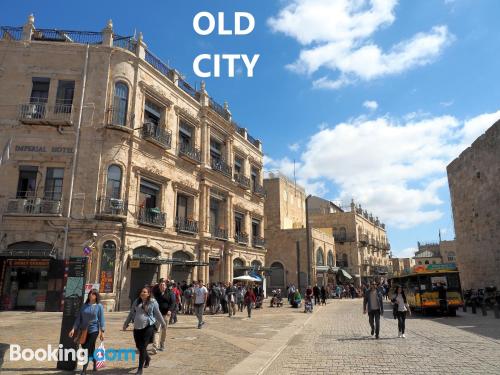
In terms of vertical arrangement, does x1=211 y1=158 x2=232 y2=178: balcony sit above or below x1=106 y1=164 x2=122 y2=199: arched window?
above

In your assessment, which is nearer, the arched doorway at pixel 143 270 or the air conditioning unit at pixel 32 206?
the air conditioning unit at pixel 32 206

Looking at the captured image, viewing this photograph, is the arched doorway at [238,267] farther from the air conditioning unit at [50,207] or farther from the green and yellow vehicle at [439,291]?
the air conditioning unit at [50,207]

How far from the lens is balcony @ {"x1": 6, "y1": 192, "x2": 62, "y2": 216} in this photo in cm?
1816

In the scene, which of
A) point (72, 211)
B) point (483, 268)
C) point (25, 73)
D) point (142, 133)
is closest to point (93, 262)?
point (72, 211)

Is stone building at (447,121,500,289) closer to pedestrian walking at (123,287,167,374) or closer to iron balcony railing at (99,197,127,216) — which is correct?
iron balcony railing at (99,197,127,216)

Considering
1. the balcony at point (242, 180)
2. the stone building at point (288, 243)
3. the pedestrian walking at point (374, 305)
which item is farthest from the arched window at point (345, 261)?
the pedestrian walking at point (374, 305)

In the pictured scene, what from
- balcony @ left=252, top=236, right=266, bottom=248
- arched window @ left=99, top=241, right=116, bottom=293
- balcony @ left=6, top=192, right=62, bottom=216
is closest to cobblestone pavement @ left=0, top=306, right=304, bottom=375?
arched window @ left=99, top=241, right=116, bottom=293

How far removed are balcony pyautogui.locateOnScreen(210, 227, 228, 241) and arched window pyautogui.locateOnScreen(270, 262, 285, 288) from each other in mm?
12806

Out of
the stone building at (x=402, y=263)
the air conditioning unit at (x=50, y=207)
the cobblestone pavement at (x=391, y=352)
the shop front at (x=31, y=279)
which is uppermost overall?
the stone building at (x=402, y=263)

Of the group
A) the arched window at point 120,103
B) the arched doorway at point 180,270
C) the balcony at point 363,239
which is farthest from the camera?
the balcony at point 363,239

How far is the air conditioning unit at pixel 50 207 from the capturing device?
60.2 feet

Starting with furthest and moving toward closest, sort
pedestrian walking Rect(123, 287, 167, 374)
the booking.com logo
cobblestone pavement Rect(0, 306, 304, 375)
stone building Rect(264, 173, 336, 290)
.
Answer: stone building Rect(264, 173, 336, 290)
cobblestone pavement Rect(0, 306, 304, 375)
the booking.com logo
pedestrian walking Rect(123, 287, 167, 374)

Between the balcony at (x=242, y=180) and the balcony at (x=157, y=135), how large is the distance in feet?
29.5

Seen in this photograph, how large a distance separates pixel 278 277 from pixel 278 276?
4.0 inches
